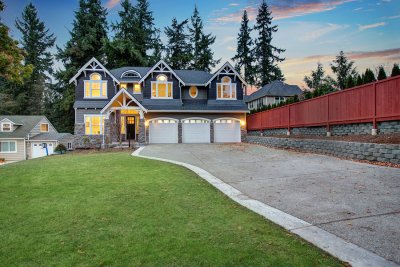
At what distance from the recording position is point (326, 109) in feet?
47.8

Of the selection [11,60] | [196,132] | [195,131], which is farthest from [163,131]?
[11,60]

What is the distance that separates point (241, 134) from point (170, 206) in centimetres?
2186

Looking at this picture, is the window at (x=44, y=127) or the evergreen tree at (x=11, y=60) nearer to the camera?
the evergreen tree at (x=11, y=60)

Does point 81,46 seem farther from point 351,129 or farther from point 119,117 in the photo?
point 351,129

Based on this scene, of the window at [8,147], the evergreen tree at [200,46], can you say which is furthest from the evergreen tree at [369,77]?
the window at [8,147]

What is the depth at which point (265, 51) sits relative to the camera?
51875mm

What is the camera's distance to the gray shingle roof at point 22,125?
110 ft

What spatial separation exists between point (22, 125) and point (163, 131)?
2307 centimetres

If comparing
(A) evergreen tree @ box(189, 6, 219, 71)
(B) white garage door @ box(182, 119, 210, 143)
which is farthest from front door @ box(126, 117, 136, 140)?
(A) evergreen tree @ box(189, 6, 219, 71)

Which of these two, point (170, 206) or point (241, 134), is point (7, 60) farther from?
point (241, 134)

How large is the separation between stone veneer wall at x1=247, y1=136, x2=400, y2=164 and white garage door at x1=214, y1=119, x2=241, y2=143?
9453mm

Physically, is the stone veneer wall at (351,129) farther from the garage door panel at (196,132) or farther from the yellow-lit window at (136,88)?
the yellow-lit window at (136,88)

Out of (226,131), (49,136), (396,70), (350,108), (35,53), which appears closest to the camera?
(396,70)

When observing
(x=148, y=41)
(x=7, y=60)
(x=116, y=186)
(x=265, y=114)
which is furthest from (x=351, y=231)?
(x=148, y=41)
